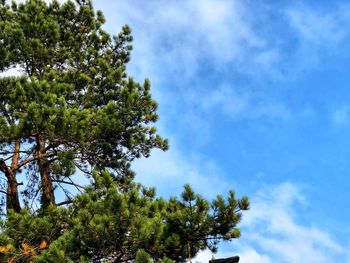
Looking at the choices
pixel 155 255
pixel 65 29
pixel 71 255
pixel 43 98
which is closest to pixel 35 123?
pixel 43 98

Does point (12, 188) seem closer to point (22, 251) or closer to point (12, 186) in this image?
point (12, 186)

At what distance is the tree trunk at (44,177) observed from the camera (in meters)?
11.3

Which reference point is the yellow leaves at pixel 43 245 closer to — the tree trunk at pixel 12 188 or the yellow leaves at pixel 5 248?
the yellow leaves at pixel 5 248

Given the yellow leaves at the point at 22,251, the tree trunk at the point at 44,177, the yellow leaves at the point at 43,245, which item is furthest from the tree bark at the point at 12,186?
the yellow leaves at the point at 43,245

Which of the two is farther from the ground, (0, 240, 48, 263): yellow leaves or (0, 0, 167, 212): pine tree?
(0, 0, 167, 212): pine tree

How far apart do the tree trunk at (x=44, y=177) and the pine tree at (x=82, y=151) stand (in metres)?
0.03

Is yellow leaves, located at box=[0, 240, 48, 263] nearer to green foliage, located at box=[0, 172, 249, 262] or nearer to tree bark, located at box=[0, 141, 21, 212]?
green foliage, located at box=[0, 172, 249, 262]

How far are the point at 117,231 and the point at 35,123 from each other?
357cm

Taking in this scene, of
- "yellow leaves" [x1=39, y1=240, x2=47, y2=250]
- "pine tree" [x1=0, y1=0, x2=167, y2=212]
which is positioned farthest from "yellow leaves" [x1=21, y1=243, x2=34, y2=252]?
"pine tree" [x1=0, y1=0, x2=167, y2=212]

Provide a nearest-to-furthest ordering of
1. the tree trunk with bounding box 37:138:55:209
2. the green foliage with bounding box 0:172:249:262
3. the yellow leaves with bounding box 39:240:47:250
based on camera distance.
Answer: the green foliage with bounding box 0:172:249:262
the yellow leaves with bounding box 39:240:47:250
the tree trunk with bounding box 37:138:55:209

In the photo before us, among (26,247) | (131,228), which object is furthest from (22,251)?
(131,228)

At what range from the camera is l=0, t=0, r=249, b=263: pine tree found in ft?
24.7

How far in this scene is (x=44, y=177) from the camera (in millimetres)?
11867

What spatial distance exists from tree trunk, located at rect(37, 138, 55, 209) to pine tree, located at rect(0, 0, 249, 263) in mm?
28
